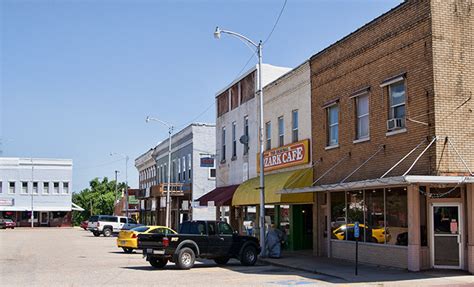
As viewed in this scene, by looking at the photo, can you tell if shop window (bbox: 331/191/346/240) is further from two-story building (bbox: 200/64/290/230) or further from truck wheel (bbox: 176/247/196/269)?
two-story building (bbox: 200/64/290/230)

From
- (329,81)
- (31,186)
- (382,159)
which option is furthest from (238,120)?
(31,186)

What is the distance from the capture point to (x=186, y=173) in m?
50.1

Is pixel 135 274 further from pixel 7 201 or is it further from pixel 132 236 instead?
pixel 7 201

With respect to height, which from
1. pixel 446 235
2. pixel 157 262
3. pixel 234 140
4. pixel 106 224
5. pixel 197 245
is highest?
pixel 234 140

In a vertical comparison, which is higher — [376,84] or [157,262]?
[376,84]

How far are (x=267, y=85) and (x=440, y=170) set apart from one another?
1492cm

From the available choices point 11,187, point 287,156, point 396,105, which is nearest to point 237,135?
point 287,156

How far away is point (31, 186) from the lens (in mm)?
82688

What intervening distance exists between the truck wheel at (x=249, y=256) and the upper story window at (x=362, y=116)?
5625 millimetres

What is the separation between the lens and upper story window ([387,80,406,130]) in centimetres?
1903

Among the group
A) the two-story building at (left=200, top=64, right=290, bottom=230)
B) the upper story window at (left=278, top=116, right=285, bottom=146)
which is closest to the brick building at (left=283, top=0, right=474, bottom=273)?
the upper story window at (left=278, top=116, right=285, bottom=146)

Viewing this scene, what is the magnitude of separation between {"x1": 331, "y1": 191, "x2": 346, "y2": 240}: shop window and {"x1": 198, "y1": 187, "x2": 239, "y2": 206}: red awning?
34.3ft

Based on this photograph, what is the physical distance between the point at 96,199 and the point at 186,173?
57569 mm

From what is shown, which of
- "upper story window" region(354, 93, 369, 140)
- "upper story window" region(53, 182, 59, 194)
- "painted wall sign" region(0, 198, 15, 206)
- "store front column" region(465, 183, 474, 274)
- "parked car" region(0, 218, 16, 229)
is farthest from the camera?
"upper story window" region(53, 182, 59, 194)
